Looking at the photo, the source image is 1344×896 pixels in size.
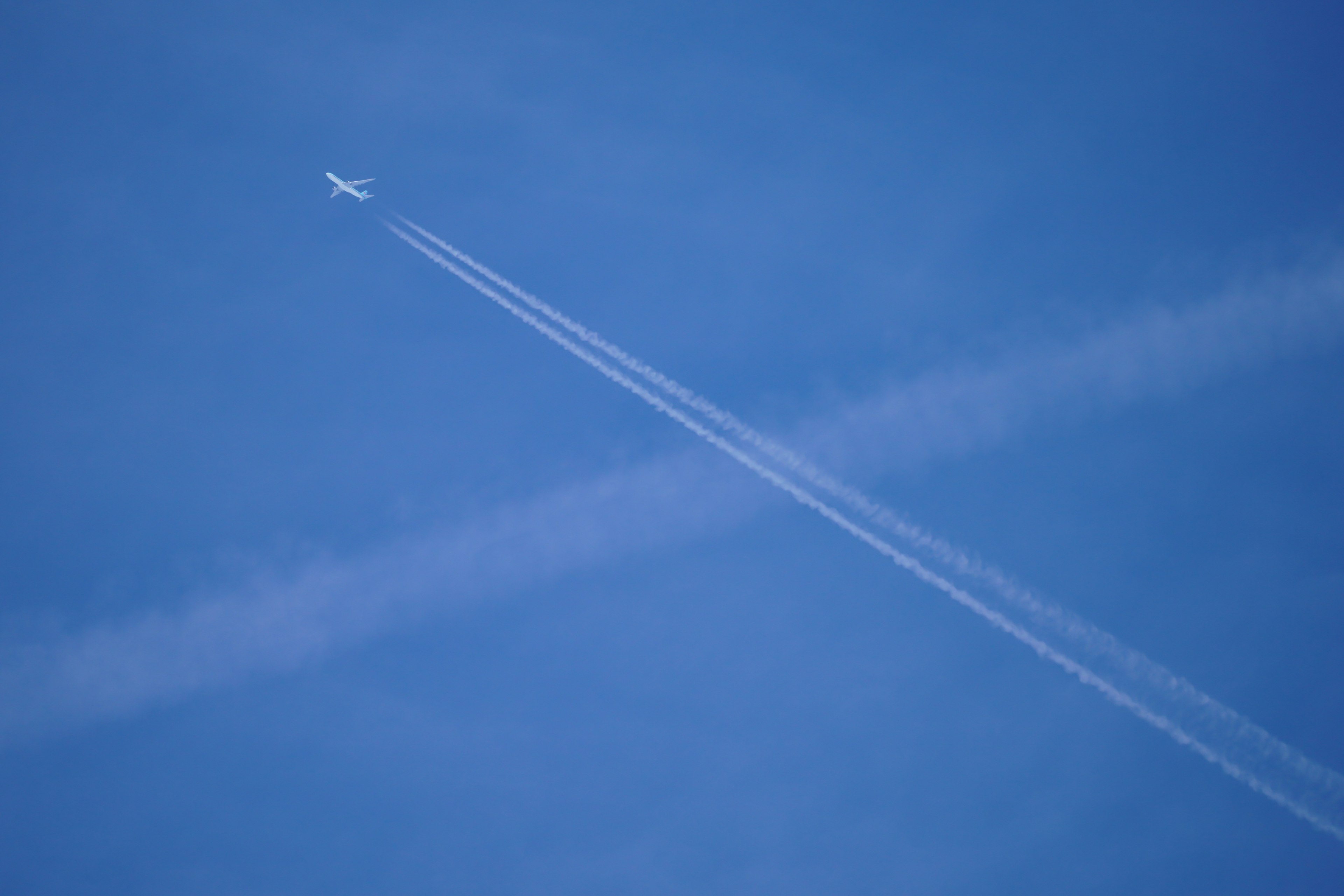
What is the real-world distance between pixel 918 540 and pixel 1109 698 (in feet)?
23.8

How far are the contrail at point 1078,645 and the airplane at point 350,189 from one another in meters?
10.7

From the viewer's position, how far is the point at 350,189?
1160 inches

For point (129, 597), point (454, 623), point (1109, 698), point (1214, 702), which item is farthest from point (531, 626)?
point (1214, 702)

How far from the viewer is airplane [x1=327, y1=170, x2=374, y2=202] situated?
29484 millimetres

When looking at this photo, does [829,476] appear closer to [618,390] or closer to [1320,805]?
[618,390]

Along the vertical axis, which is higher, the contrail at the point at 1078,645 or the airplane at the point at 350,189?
the airplane at the point at 350,189

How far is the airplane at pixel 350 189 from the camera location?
29.5 meters

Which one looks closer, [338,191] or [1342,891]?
[1342,891]

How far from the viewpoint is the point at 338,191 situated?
29797 millimetres

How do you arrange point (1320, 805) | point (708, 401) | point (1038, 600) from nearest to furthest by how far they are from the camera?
point (1320, 805), point (1038, 600), point (708, 401)

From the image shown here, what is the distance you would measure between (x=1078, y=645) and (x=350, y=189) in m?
26.6

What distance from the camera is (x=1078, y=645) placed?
83.2 feet

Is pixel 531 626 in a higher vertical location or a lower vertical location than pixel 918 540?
lower

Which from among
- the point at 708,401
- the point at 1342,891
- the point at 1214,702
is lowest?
the point at 1342,891
